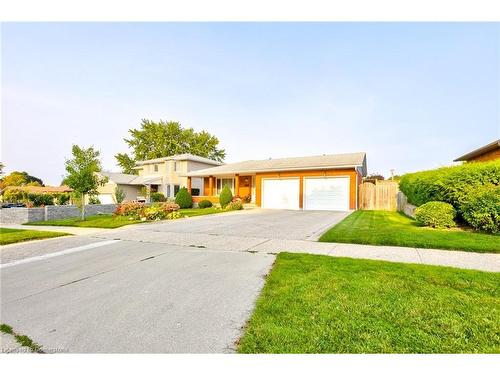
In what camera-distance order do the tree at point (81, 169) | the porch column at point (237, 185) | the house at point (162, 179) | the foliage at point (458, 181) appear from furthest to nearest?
the house at point (162, 179) → the porch column at point (237, 185) → the tree at point (81, 169) → the foliage at point (458, 181)

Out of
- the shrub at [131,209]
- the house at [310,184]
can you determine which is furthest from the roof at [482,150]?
the shrub at [131,209]

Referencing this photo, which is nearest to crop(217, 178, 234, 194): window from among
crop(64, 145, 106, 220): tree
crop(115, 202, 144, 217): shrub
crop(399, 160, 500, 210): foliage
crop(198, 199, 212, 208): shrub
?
crop(198, 199, 212, 208): shrub

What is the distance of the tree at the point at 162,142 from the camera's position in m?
44.7

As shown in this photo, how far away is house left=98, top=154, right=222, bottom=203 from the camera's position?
31.3 metres

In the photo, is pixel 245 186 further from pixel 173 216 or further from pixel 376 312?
pixel 376 312

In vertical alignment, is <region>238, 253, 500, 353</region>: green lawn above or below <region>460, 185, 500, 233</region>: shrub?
below

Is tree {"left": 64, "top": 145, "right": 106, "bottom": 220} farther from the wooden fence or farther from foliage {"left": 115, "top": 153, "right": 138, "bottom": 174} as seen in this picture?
foliage {"left": 115, "top": 153, "right": 138, "bottom": 174}

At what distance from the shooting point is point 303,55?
11.7m

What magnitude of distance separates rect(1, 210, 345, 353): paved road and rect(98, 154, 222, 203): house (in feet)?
77.4

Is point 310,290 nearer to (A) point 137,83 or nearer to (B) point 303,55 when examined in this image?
(B) point 303,55

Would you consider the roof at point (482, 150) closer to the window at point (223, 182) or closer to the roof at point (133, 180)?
the window at point (223, 182)

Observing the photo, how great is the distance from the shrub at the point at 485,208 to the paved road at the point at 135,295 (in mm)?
6781

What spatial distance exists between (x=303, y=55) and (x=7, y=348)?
1297 centimetres

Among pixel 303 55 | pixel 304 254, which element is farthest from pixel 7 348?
pixel 303 55
